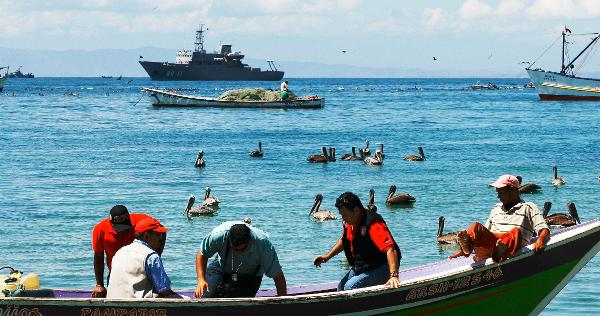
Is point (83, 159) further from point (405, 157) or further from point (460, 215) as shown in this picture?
point (460, 215)

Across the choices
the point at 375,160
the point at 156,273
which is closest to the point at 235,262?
the point at 156,273

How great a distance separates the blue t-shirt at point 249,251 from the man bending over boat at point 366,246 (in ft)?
3.01

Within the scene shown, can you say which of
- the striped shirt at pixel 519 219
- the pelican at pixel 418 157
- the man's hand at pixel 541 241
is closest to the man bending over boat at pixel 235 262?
the striped shirt at pixel 519 219

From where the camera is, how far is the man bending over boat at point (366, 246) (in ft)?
39.6

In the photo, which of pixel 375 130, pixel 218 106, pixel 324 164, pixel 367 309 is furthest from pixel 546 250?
pixel 218 106

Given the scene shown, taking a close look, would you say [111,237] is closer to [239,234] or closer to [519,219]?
[239,234]

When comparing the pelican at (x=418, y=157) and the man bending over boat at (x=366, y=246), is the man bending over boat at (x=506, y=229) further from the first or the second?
the pelican at (x=418, y=157)

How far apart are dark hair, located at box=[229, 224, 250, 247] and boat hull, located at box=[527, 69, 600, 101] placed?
108 meters

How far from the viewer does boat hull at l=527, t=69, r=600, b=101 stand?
11588cm

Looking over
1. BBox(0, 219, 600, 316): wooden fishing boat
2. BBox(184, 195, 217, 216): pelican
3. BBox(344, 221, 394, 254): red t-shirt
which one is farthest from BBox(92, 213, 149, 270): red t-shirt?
BBox(184, 195, 217, 216): pelican

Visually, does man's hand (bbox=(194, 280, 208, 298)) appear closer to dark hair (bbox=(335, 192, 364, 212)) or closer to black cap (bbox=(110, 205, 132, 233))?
black cap (bbox=(110, 205, 132, 233))

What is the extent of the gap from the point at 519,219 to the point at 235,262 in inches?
136

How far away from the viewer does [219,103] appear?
3794 inches

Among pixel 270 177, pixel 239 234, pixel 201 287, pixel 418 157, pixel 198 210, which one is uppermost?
pixel 239 234
